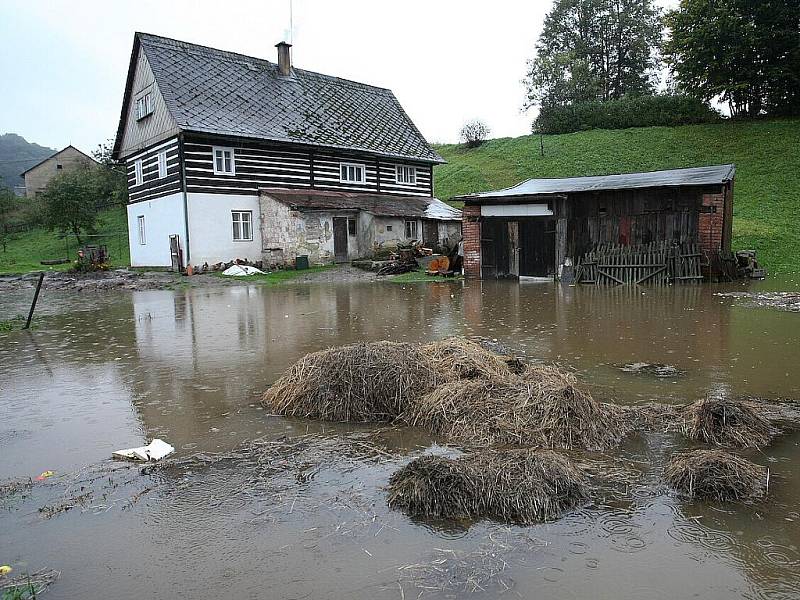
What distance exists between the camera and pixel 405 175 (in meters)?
31.7

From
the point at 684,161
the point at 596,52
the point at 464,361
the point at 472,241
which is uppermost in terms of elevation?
the point at 596,52

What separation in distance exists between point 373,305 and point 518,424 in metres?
8.94

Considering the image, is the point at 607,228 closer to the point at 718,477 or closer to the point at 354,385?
the point at 354,385

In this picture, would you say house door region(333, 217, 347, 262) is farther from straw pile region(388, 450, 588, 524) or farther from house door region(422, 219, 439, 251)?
straw pile region(388, 450, 588, 524)

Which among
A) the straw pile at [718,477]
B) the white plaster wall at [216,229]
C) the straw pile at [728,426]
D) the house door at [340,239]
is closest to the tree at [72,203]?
the white plaster wall at [216,229]

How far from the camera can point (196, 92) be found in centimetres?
2483

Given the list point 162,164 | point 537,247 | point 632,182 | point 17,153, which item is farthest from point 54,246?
point 17,153

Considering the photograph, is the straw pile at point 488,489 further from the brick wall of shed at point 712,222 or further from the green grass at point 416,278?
the green grass at point 416,278

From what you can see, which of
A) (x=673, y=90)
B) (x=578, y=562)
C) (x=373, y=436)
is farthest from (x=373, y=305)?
(x=673, y=90)

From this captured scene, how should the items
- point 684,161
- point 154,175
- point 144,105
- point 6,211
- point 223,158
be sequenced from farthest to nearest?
point 6,211 < point 684,161 < point 154,175 < point 144,105 < point 223,158

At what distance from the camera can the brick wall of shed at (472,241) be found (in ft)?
64.9

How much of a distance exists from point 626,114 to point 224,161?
1101 inches

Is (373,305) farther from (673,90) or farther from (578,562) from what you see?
(673,90)

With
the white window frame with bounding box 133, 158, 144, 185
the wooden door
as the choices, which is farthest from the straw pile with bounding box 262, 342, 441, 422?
the white window frame with bounding box 133, 158, 144, 185
